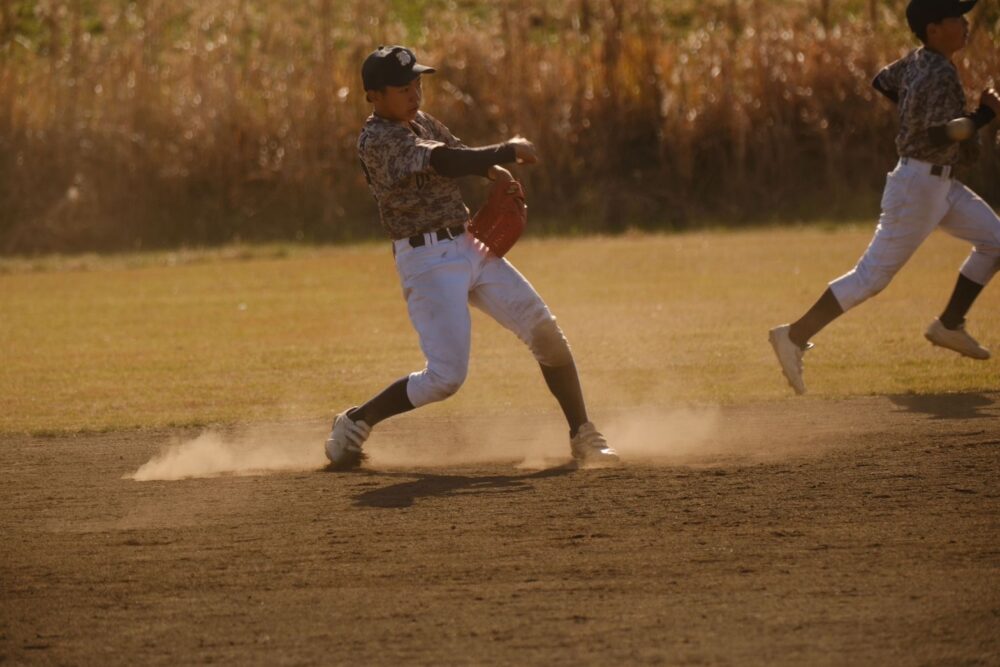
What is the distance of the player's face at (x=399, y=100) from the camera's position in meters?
7.05

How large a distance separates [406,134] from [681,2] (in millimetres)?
19892

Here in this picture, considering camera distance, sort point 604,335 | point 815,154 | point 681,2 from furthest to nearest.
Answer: point 681,2
point 815,154
point 604,335

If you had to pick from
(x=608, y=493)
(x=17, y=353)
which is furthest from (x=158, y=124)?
(x=608, y=493)

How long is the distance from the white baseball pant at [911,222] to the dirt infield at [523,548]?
0.80m

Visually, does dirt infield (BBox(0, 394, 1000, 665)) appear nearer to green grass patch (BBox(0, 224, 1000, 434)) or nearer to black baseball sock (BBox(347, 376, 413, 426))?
black baseball sock (BBox(347, 376, 413, 426))

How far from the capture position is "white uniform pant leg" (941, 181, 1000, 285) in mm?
8805

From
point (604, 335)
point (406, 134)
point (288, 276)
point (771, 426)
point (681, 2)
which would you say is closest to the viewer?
point (406, 134)

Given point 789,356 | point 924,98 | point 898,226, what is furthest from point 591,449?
point 924,98

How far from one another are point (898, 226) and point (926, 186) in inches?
11.0

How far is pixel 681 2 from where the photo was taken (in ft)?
85.3

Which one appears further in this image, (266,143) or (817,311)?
(266,143)

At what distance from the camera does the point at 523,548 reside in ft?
19.5

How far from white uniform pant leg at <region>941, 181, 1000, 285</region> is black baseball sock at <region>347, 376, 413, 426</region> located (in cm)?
355

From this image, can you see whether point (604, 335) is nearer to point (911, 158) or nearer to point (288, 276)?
point (911, 158)
